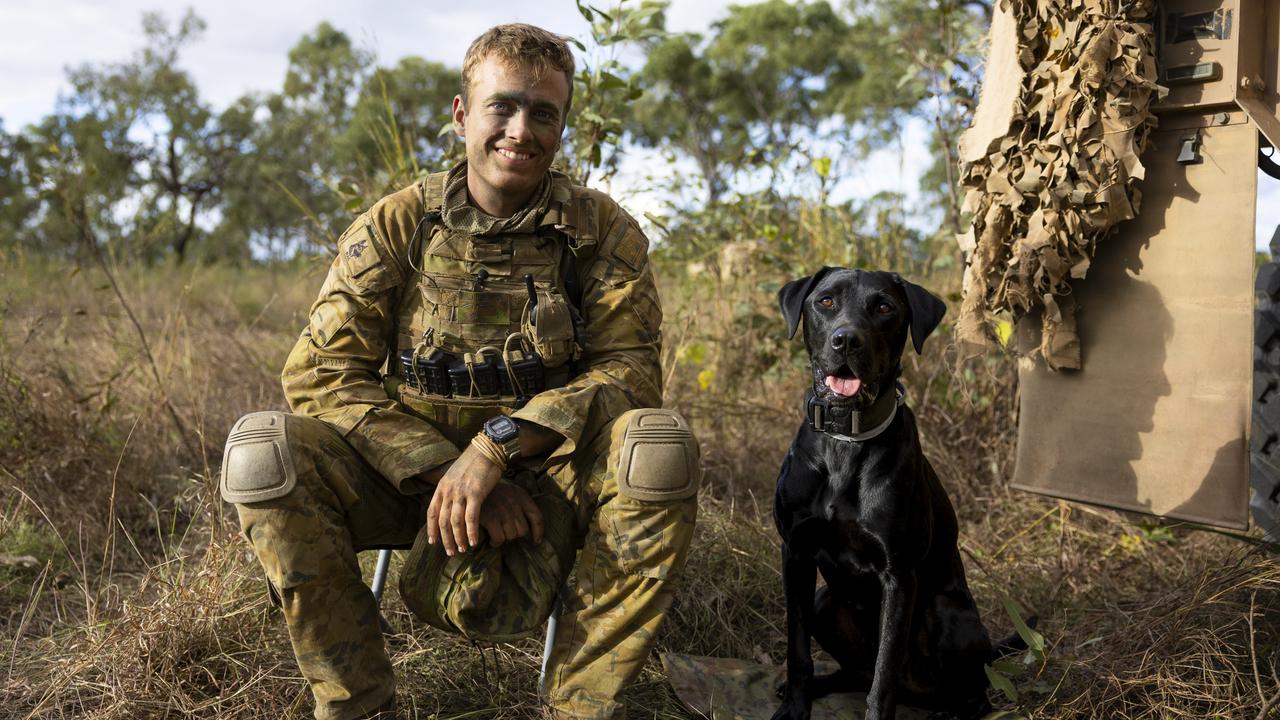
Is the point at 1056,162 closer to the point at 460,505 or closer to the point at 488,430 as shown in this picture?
the point at 488,430

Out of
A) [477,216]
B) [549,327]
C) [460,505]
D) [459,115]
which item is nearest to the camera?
[460,505]

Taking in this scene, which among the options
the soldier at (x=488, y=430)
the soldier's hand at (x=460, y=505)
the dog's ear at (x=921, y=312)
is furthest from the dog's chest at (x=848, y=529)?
the soldier's hand at (x=460, y=505)

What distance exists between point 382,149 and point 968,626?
3.01 metres

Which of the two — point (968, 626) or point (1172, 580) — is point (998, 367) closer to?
point (1172, 580)

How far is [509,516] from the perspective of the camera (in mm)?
2438

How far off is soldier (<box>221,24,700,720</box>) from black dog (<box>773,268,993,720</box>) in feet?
1.17

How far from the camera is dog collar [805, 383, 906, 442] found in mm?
2381

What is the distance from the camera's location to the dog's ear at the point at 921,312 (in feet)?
8.20

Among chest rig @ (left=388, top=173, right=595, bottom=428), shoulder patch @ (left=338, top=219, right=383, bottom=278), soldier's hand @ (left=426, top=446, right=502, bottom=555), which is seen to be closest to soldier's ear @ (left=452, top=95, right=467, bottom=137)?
chest rig @ (left=388, top=173, right=595, bottom=428)

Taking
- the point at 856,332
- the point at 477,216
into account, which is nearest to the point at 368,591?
the point at 477,216

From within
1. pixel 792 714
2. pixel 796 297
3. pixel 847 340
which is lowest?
pixel 792 714

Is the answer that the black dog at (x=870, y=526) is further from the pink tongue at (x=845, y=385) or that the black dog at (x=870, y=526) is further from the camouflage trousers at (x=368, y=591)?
the camouflage trousers at (x=368, y=591)

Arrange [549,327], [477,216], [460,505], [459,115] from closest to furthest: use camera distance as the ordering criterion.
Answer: [460,505] < [549,327] < [477,216] < [459,115]

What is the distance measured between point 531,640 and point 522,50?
1.83 m
